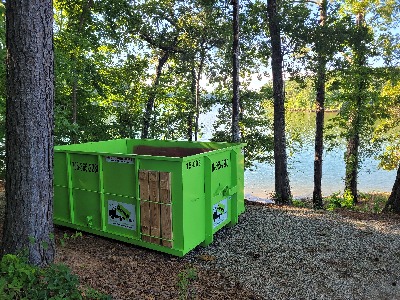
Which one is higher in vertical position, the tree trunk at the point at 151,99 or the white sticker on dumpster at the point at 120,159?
the tree trunk at the point at 151,99

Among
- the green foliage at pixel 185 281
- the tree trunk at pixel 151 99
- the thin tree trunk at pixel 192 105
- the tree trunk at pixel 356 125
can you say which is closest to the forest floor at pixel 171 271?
the green foliage at pixel 185 281

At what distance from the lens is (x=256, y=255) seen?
18.3ft

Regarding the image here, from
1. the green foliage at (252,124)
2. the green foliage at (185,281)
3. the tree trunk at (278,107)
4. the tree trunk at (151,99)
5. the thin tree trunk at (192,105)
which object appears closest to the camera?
the green foliage at (185,281)

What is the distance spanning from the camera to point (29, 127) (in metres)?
3.96

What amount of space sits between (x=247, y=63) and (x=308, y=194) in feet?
38.3

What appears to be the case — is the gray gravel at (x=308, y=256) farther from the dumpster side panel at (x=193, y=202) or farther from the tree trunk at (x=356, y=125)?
the tree trunk at (x=356, y=125)

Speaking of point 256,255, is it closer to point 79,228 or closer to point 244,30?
point 79,228

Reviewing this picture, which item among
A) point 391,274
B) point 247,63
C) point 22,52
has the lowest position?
point 391,274

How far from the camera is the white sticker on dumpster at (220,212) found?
6.18 meters

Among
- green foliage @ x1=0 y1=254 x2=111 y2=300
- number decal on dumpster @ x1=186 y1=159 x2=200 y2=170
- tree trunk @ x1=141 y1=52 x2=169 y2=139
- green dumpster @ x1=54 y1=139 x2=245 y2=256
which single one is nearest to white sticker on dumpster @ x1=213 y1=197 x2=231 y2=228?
green dumpster @ x1=54 y1=139 x2=245 y2=256

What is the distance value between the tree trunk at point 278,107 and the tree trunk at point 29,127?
26.5 ft

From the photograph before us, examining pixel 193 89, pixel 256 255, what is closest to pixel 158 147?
pixel 256 255

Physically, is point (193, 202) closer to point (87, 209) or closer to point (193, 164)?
point (193, 164)

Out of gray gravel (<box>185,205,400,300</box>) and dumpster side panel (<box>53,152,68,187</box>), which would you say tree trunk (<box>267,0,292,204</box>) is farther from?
dumpster side panel (<box>53,152,68,187</box>)
